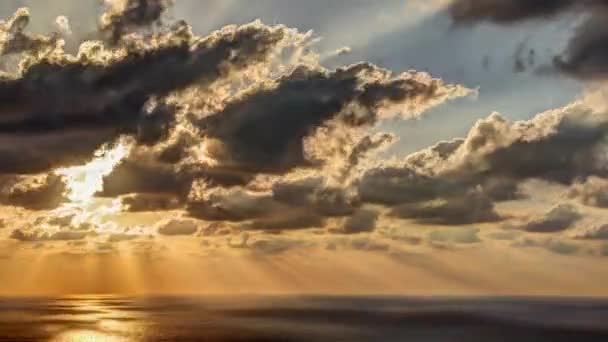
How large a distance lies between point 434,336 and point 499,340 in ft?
55.0

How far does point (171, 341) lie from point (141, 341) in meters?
13.3

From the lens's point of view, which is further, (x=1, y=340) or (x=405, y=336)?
(x=405, y=336)

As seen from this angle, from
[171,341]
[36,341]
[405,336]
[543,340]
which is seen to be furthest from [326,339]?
[36,341]

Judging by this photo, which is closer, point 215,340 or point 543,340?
point 215,340

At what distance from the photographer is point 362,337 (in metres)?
194

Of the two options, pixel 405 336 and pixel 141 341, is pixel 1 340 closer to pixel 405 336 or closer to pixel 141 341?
pixel 141 341

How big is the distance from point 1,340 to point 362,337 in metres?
92.0

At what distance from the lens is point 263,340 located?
615 ft

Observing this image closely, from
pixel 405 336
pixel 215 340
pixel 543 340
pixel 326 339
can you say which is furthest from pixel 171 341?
pixel 543 340

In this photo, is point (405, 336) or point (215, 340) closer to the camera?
point (215, 340)

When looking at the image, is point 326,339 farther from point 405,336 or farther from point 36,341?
point 36,341

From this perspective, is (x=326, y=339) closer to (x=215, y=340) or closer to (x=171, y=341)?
(x=215, y=340)

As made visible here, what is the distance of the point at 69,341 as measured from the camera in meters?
198

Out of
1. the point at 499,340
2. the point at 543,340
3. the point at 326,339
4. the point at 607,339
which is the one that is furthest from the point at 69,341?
the point at 607,339
